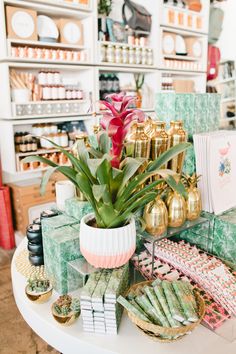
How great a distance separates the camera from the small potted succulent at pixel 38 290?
3.65ft

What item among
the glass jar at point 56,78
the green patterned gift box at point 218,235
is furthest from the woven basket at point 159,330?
the glass jar at point 56,78

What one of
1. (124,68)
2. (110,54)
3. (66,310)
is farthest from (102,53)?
(66,310)

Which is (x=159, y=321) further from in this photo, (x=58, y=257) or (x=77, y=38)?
(x=77, y=38)

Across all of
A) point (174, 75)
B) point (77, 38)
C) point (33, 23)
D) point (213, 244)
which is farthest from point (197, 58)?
point (213, 244)

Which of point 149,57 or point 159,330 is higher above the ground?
point 149,57

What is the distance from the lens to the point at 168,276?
120cm

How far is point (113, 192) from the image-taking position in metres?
1.11

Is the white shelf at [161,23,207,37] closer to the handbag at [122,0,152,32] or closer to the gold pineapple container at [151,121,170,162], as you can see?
the handbag at [122,0,152,32]

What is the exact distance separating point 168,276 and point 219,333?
0.26 metres

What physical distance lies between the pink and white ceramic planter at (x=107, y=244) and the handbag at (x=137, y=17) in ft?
11.4

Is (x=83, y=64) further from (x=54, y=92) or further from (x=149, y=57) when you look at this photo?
(x=149, y=57)

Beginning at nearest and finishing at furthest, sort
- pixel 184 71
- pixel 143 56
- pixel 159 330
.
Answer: pixel 159 330, pixel 143 56, pixel 184 71

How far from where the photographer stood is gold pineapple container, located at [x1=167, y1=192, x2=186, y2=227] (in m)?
1.29

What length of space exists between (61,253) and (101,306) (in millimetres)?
256
